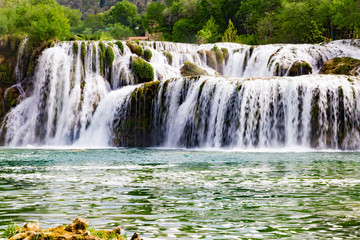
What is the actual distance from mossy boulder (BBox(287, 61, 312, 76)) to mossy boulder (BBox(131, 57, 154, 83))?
11.5 m

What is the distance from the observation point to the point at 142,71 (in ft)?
151

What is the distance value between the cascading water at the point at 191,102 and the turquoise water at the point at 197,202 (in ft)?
57.7

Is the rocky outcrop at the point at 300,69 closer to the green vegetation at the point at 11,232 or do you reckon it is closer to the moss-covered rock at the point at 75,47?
the moss-covered rock at the point at 75,47

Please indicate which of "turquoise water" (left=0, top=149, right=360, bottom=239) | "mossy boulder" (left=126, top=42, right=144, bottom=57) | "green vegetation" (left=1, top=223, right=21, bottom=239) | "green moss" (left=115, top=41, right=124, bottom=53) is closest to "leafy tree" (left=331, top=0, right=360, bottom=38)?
"mossy boulder" (left=126, top=42, right=144, bottom=57)

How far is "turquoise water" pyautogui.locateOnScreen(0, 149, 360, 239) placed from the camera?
25.1 ft

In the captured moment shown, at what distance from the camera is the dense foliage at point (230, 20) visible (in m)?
56.2

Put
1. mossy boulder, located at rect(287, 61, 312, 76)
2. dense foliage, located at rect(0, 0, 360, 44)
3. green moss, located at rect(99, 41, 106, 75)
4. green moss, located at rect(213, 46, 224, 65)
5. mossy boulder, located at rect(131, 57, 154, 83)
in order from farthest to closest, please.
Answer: dense foliage, located at rect(0, 0, 360, 44) → green moss, located at rect(213, 46, 224, 65) → green moss, located at rect(99, 41, 106, 75) → mossy boulder, located at rect(131, 57, 154, 83) → mossy boulder, located at rect(287, 61, 312, 76)

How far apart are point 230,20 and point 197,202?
7037cm

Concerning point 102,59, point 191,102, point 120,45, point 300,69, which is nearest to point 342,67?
point 300,69

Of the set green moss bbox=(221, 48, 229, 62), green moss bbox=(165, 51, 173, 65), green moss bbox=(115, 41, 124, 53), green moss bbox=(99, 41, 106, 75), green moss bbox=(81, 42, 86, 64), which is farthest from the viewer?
green moss bbox=(221, 48, 229, 62)

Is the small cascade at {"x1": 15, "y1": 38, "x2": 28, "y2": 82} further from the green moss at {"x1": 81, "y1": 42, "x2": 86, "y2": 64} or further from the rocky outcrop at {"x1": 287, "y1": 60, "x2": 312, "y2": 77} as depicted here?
the rocky outcrop at {"x1": 287, "y1": 60, "x2": 312, "y2": 77}

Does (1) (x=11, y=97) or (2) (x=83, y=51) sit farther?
(1) (x=11, y=97)

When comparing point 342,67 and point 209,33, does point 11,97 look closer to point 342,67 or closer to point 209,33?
point 342,67

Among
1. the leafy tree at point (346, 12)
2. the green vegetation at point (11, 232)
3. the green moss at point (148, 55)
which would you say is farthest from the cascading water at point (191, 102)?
the green vegetation at point (11, 232)
